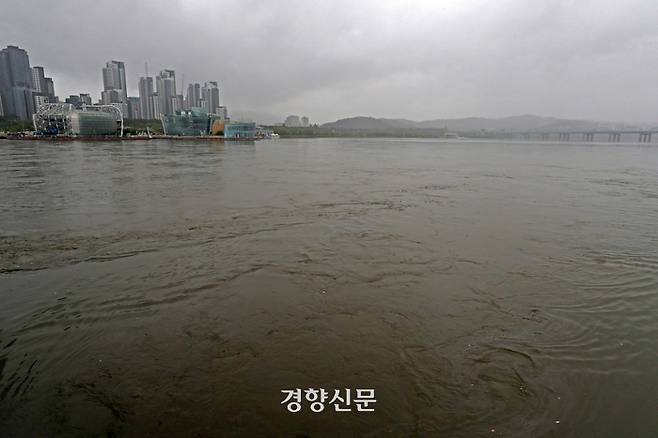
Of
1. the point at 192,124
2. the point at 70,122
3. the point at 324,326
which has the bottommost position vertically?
the point at 324,326

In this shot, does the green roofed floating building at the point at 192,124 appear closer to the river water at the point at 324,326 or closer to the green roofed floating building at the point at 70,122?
the green roofed floating building at the point at 70,122

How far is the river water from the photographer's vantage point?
3576mm

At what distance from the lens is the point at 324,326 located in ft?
17.0

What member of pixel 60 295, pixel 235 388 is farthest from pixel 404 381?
pixel 60 295

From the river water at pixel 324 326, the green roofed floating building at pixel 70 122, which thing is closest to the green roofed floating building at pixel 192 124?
the green roofed floating building at pixel 70 122

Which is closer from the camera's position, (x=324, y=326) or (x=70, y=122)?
(x=324, y=326)

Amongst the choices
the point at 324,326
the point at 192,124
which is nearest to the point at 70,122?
the point at 192,124

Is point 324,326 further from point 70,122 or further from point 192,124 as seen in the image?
point 192,124

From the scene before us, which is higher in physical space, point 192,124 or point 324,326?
point 192,124

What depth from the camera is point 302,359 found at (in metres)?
4.40

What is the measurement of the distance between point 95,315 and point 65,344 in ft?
2.54

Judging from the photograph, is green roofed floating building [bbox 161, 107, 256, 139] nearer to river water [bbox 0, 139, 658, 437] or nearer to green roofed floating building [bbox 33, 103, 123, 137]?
green roofed floating building [bbox 33, 103, 123, 137]

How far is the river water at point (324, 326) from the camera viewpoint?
3.58 m

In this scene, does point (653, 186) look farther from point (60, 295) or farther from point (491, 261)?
point (60, 295)
